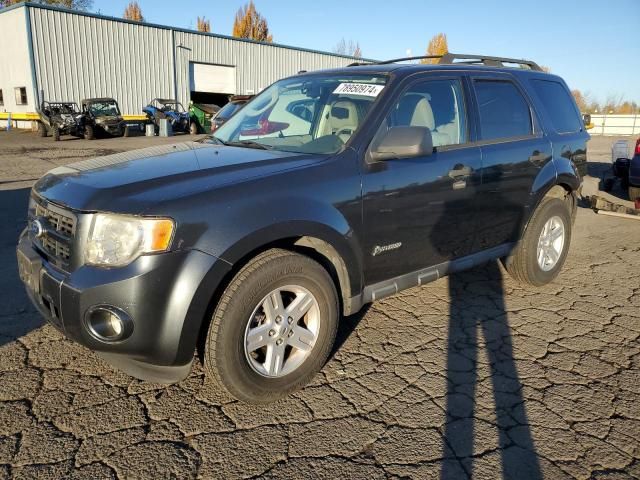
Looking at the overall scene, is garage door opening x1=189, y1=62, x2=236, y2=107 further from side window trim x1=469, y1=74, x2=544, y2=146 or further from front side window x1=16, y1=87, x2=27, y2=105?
side window trim x1=469, y1=74, x2=544, y2=146

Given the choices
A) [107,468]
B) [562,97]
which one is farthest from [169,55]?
[107,468]

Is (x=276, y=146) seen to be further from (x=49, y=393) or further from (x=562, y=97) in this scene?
(x=562, y=97)

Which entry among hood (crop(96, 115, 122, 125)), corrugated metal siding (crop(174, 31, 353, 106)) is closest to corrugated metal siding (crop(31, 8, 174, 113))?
corrugated metal siding (crop(174, 31, 353, 106))

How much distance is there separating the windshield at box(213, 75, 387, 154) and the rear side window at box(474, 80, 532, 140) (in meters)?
0.97

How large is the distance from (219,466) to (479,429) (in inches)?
51.3

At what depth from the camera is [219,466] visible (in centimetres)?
224

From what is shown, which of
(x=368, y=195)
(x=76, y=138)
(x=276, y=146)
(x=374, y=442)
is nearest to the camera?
(x=374, y=442)

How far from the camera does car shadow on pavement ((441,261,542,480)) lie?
7.58ft

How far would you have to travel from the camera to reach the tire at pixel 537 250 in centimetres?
428

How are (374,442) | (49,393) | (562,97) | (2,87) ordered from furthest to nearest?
(2,87) → (562,97) → (49,393) → (374,442)

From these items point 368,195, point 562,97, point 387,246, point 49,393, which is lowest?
point 49,393

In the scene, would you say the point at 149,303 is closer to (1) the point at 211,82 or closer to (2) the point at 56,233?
(2) the point at 56,233

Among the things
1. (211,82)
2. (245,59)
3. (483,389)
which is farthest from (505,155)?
(245,59)

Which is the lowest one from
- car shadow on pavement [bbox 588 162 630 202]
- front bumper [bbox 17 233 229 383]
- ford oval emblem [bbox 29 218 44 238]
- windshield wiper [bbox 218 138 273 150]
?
car shadow on pavement [bbox 588 162 630 202]
